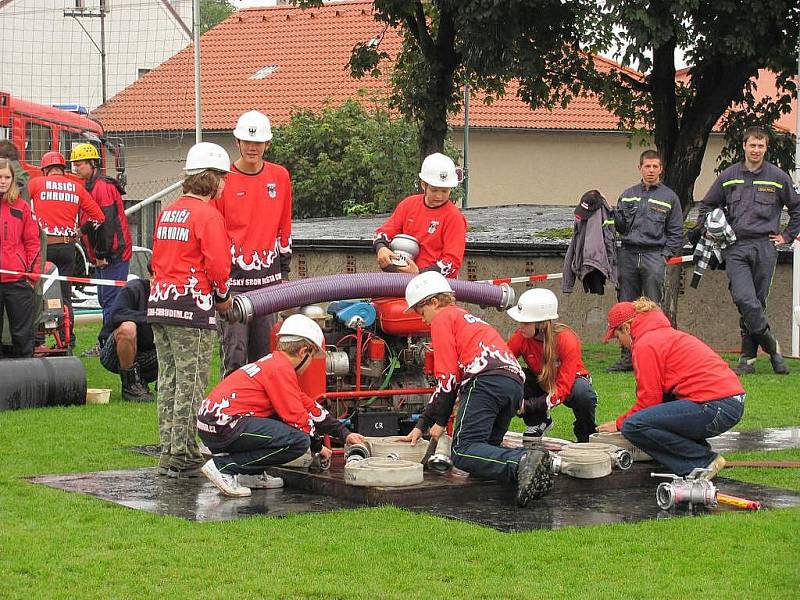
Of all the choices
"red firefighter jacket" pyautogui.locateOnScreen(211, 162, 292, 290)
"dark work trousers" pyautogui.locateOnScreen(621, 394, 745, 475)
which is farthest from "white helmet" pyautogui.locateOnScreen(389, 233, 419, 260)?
"dark work trousers" pyautogui.locateOnScreen(621, 394, 745, 475)

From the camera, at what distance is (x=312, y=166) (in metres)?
38.7

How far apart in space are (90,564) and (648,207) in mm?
9328

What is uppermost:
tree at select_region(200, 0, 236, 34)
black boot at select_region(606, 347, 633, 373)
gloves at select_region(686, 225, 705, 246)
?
tree at select_region(200, 0, 236, 34)

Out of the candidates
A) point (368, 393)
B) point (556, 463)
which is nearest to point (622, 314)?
point (556, 463)

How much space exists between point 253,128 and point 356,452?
8.60 ft

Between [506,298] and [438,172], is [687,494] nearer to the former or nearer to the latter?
[506,298]

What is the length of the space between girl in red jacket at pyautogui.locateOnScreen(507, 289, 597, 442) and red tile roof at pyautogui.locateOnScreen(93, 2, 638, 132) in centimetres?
3112

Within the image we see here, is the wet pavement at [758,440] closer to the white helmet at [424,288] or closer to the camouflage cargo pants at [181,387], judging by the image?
the white helmet at [424,288]

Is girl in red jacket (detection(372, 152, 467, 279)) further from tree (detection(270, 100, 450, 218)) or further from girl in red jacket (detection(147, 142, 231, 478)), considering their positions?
tree (detection(270, 100, 450, 218))

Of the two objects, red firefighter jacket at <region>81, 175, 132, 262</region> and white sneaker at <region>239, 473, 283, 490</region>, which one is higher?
red firefighter jacket at <region>81, 175, 132, 262</region>

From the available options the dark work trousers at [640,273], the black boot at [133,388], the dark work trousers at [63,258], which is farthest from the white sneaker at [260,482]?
the dark work trousers at [63,258]

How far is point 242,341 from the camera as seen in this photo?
1084 cm

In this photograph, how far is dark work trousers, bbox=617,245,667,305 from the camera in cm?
1521

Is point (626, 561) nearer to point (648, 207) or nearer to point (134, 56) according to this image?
point (648, 207)
